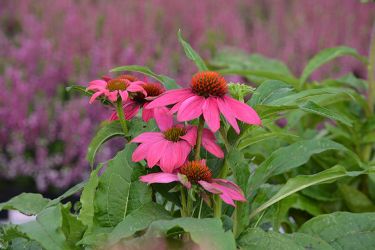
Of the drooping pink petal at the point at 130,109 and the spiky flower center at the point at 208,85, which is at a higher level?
the spiky flower center at the point at 208,85

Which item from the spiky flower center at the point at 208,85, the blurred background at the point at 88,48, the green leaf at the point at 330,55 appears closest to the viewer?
the spiky flower center at the point at 208,85

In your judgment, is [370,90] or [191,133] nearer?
[191,133]

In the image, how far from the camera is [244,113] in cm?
114

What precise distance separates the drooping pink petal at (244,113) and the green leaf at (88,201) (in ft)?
0.85

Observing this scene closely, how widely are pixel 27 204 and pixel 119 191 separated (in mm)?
188

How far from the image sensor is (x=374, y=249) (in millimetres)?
1302

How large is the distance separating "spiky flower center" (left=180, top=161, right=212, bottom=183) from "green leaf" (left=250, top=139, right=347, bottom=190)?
0.22 m

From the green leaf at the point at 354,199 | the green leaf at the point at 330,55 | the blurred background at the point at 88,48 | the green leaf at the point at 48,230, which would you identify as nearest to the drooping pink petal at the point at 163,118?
the green leaf at the point at 48,230

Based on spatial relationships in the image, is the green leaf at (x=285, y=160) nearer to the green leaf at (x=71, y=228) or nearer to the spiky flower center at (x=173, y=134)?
the spiky flower center at (x=173, y=134)

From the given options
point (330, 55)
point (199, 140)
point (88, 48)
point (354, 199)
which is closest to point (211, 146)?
point (199, 140)

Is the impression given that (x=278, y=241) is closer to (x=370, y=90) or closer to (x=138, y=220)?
(x=138, y=220)

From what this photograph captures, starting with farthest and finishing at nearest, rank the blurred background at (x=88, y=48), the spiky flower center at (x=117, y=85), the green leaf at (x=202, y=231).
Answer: the blurred background at (x=88, y=48)
the spiky flower center at (x=117, y=85)
the green leaf at (x=202, y=231)

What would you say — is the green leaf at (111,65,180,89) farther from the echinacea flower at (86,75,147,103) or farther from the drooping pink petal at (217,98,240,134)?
the drooping pink petal at (217,98,240,134)

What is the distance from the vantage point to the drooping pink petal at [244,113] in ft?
3.72
